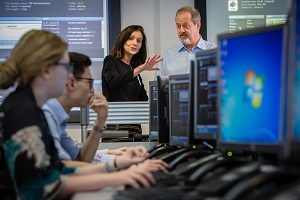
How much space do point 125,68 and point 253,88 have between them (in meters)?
2.87

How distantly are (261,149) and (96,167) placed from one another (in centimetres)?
75

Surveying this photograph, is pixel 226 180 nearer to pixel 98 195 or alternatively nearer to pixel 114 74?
pixel 98 195

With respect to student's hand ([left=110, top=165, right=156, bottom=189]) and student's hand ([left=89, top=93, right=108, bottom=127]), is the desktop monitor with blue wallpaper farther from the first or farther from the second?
student's hand ([left=89, top=93, right=108, bottom=127])

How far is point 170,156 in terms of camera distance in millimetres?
2145

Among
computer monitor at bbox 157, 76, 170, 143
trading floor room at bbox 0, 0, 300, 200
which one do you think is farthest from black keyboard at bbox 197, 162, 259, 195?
computer monitor at bbox 157, 76, 170, 143

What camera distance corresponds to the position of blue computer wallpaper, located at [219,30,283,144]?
1.51 metres

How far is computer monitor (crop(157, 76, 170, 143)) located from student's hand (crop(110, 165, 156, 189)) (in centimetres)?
99

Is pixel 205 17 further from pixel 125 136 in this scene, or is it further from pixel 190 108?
pixel 190 108

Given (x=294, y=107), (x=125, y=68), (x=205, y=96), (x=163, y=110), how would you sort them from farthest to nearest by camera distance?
(x=125, y=68)
(x=163, y=110)
(x=205, y=96)
(x=294, y=107)

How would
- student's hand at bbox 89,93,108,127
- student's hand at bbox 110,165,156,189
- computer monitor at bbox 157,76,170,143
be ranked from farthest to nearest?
student's hand at bbox 89,93,108,127, computer monitor at bbox 157,76,170,143, student's hand at bbox 110,165,156,189

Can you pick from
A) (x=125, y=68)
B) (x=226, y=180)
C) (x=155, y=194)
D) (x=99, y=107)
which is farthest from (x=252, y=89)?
(x=125, y=68)

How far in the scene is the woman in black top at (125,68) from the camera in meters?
4.23

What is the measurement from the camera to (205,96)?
2.06 m

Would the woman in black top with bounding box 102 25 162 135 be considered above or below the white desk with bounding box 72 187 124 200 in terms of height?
above
